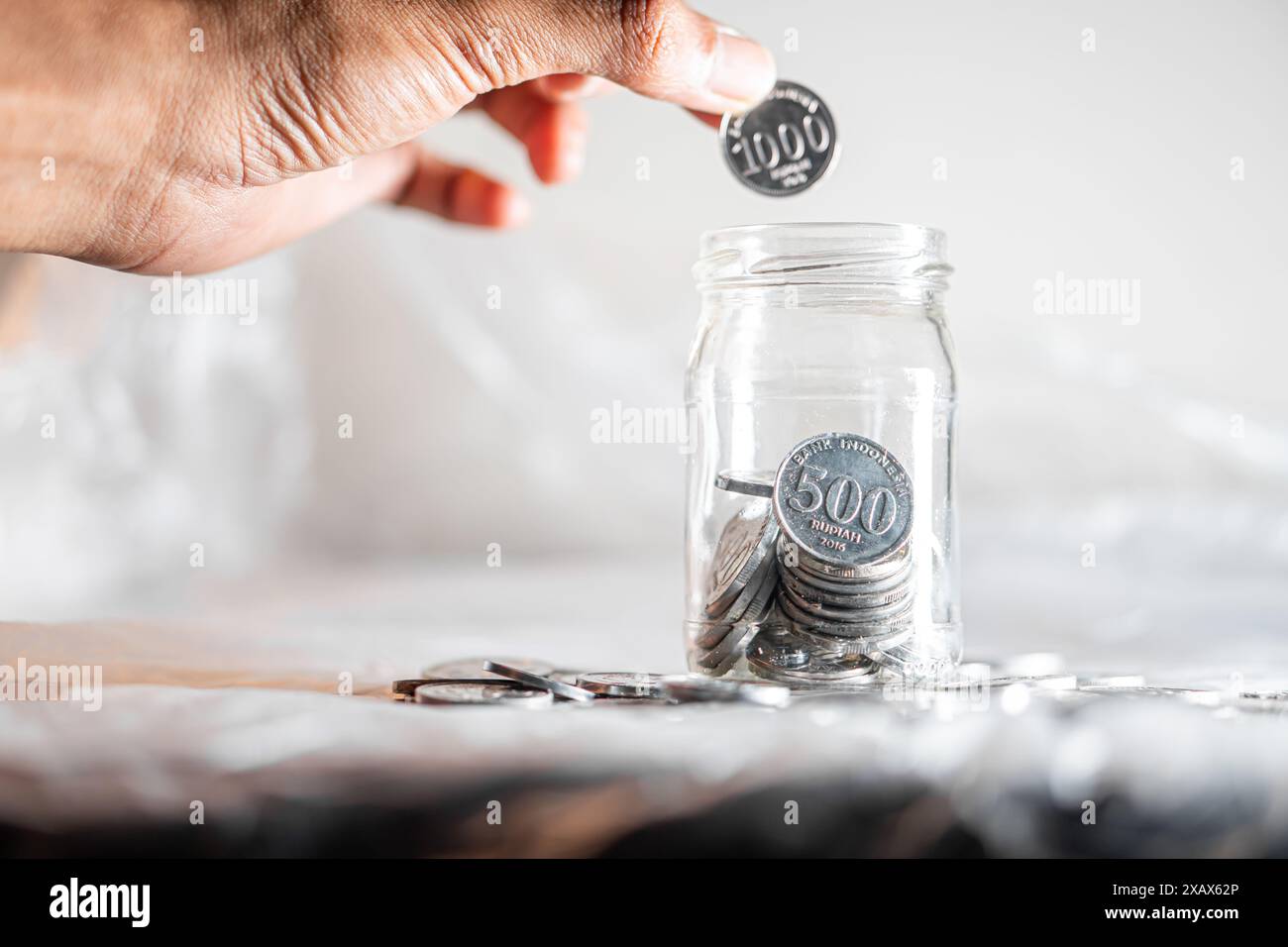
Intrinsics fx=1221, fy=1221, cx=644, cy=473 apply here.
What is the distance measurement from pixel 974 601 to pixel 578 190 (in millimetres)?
1111

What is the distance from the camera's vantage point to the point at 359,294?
241 cm

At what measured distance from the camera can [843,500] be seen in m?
0.95

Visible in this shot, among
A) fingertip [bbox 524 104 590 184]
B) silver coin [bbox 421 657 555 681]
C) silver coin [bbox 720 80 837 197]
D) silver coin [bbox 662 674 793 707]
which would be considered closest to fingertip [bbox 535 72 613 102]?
fingertip [bbox 524 104 590 184]

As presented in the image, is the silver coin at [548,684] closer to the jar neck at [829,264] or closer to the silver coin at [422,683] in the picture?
the silver coin at [422,683]

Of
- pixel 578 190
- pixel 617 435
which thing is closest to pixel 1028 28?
pixel 578 190

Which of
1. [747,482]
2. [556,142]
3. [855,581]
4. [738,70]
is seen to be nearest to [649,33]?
[738,70]

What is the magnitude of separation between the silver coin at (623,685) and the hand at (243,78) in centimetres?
50

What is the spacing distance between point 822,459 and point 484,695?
319mm

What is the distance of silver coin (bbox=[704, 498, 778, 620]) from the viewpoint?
98cm

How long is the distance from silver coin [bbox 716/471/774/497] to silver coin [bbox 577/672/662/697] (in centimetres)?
18

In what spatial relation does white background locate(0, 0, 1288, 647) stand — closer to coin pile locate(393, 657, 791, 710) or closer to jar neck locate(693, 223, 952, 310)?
jar neck locate(693, 223, 952, 310)

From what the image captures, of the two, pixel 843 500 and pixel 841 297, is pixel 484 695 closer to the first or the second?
pixel 843 500

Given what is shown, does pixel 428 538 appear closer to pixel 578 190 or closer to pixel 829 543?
pixel 578 190

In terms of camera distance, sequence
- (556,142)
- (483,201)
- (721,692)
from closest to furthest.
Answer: (721,692), (556,142), (483,201)
